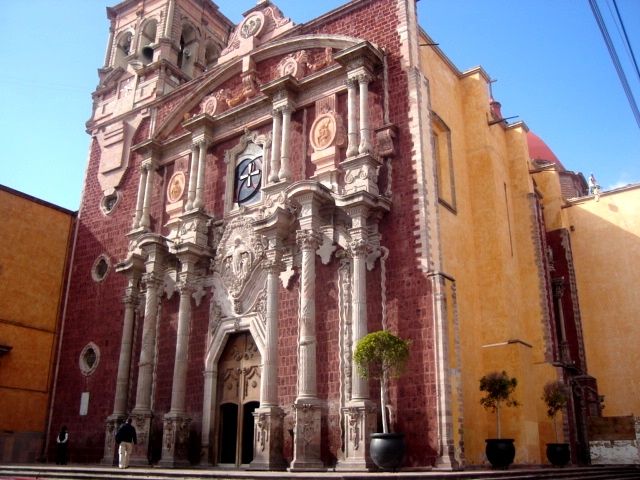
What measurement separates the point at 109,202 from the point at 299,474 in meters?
15.0

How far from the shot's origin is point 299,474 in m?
9.92

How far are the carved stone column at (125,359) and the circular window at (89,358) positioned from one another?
4.79ft

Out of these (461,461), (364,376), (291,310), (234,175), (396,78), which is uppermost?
(396,78)

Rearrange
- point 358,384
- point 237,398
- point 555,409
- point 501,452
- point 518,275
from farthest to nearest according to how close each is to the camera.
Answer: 1. point 518,275
2. point 237,398
3. point 555,409
4. point 358,384
5. point 501,452

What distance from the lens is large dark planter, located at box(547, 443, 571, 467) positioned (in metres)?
14.7

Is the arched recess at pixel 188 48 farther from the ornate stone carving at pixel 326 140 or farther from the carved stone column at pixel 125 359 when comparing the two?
the ornate stone carving at pixel 326 140

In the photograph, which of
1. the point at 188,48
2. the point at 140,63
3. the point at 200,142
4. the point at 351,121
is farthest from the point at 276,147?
the point at 188,48

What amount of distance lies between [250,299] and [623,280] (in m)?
13.2

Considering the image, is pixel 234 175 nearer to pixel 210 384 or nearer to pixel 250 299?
pixel 250 299

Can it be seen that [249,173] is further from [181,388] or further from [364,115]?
[181,388]

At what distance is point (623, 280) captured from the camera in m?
21.8

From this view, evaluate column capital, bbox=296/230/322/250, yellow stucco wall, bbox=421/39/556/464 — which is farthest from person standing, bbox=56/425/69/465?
yellow stucco wall, bbox=421/39/556/464

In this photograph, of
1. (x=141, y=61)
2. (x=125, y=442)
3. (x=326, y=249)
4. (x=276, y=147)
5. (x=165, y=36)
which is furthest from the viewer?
(x=141, y=61)

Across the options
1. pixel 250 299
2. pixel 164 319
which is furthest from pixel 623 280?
pixel 164 319
